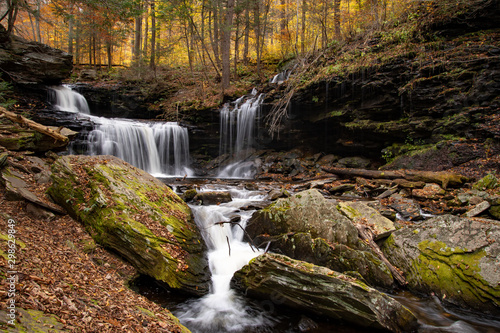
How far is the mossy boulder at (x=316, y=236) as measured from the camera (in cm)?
505

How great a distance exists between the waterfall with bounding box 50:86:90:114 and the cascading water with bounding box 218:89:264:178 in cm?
944

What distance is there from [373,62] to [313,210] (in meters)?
9.72

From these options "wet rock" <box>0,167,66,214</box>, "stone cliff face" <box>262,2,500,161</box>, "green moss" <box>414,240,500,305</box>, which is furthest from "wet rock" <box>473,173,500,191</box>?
"wet rock" <box>0,167,66,214</box>

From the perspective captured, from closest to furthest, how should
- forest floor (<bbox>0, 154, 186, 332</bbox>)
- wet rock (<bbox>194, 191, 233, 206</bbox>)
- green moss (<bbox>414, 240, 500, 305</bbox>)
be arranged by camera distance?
forest floor (<bbox>0, 154, 186, 332</bbox>), green moss (<bbox>414, 240, 500, 305</bbox>), wet rock (<bbox>194, 191, 233, 206</bbox>)

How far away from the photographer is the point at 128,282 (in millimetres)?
4215

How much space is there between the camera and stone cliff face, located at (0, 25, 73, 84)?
12750 mm

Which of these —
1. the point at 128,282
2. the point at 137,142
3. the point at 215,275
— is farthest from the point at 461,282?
the point at 137,142

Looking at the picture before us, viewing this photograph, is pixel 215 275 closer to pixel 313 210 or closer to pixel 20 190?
pixel 313 210

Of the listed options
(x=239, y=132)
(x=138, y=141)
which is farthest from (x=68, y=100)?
(x=239, y=132)

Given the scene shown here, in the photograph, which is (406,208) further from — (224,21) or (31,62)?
(31,62)

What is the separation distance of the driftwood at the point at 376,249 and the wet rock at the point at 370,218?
0.55 ft

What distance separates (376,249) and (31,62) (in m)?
18.9

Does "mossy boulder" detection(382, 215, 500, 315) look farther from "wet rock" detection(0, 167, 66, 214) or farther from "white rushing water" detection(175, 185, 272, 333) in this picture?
"wet rock" detection(0, 167, 66, 214)

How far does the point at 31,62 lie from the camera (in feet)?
44.7
